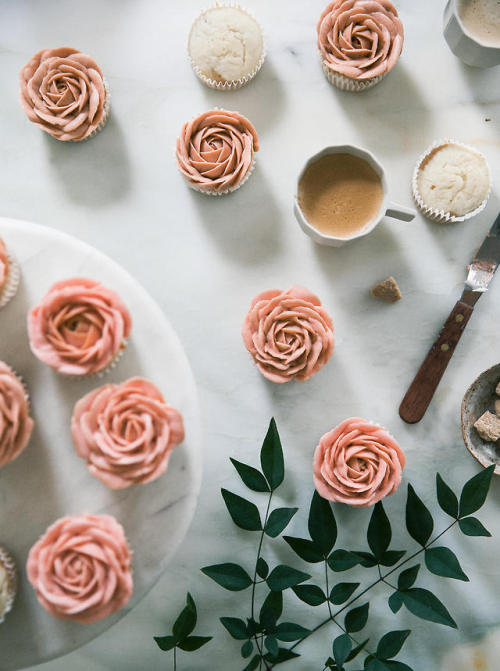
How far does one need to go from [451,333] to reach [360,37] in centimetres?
73

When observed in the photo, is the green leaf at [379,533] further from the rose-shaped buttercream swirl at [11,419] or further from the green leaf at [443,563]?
the rose-shaped buttercream swirl at [11,419]

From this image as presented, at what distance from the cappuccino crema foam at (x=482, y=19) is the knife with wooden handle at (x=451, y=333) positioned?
440 millimetres

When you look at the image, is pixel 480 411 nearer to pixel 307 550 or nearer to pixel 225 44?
pixel 307 550

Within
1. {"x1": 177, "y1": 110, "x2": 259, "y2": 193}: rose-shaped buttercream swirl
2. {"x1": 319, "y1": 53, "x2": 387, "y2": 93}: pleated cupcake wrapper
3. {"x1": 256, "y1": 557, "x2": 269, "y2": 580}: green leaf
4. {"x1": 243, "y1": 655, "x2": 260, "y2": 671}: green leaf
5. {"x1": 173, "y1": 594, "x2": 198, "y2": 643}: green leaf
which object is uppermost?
{"x1": 319, "y1": 53, "x2": 387, "y2": 93}: pleated cupcake wrapper

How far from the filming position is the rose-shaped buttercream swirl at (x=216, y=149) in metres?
1.26

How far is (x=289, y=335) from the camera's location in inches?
47.3

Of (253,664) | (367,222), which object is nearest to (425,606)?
(253,664)

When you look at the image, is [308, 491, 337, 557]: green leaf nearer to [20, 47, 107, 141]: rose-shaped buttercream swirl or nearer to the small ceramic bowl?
the small ceramic bowl

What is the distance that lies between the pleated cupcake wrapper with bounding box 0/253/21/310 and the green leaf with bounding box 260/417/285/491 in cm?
57

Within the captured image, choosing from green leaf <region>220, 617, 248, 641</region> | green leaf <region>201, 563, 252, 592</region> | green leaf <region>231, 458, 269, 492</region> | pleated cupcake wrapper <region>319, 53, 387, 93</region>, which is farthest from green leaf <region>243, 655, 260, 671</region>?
pleated cupcake wrapper <region>319, 53, 387, 93</region>

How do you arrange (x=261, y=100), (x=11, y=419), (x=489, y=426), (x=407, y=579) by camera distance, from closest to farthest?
(x=11, y=419)
(x=407, y=579)
(x=489, y=426)
(x=261, y=100)

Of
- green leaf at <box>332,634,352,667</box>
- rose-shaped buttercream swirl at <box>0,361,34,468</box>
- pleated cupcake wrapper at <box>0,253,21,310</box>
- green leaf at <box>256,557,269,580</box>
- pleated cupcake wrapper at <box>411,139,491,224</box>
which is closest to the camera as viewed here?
rose-shaped buttercream swirl at <box>0,361,34,468</box>

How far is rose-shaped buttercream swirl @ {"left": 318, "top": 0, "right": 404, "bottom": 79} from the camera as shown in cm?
126

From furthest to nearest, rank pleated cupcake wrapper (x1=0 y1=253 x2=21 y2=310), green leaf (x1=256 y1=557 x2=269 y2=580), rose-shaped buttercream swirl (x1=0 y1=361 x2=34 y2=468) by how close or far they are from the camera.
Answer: green leaf (x1=256 y1=557 x2=269 y2=580), pleated cupcake wrapper (x1=0 y1=253 x2=21 y2=310), rose-shaped buttercream swirl (x1=0 y1=361 x2=34 y2=468)
